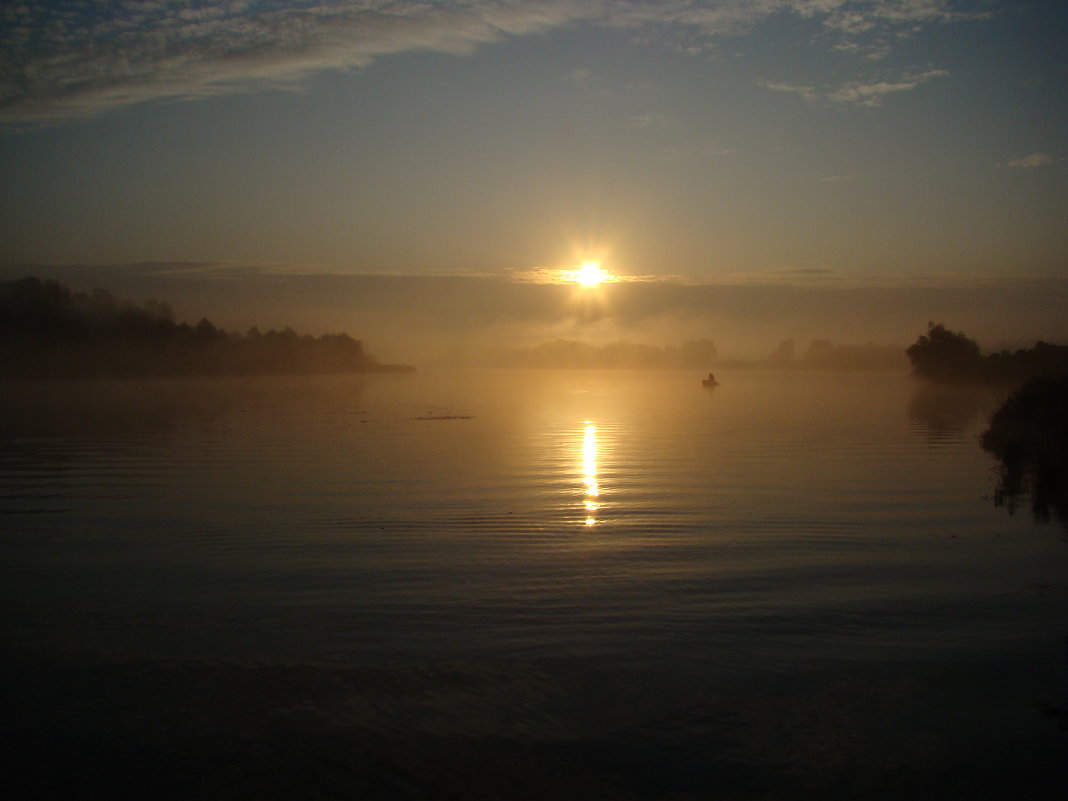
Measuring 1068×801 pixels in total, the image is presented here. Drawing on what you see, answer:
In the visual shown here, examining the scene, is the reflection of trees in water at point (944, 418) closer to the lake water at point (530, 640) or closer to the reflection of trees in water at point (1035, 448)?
the reflection of trees in water at point (1035, 448)

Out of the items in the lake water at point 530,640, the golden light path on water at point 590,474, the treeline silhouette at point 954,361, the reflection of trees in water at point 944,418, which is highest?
the treeline silhouette at point 954,361

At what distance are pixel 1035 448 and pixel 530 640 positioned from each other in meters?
24.4

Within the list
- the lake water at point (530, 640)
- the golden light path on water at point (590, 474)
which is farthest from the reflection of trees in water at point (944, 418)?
the lake water at point (530, 640)

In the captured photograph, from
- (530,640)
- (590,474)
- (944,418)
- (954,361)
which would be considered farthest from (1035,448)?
(954,361)

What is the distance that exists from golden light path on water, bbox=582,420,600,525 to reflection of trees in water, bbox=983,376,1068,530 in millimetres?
10267

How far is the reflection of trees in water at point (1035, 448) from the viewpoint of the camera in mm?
21172

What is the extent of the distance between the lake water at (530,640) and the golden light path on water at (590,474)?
204 mm

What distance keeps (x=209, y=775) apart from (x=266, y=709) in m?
1.24

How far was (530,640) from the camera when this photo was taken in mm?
10547

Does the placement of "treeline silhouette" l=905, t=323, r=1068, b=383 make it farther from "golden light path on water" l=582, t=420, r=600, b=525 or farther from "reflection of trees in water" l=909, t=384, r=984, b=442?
"golden light path on water" l=582, t=420, r=600, b=525

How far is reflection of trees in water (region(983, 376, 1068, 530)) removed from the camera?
834 inches

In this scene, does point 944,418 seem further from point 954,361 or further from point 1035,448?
point 954,361

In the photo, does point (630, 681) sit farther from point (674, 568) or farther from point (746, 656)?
point (674, 568)

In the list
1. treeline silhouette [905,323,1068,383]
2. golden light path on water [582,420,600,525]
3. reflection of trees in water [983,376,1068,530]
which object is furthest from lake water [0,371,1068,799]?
treeline silhouette [905,323,1068,383]
